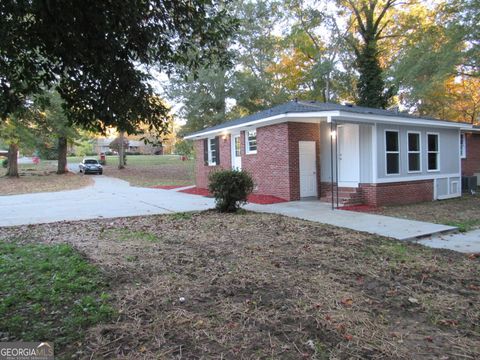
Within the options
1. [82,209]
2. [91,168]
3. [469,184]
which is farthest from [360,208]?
[91,168]

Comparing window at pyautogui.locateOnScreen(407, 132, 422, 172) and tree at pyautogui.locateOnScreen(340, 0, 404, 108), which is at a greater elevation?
tree at pyautogui.locateOnScreen(340, 0, 404, 108)

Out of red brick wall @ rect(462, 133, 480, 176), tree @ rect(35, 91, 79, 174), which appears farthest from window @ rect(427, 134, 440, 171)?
tree @ rect(35, 91, 79, 174)

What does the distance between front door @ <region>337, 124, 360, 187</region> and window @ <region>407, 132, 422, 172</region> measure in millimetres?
2358

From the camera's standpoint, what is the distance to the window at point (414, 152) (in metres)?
13.4

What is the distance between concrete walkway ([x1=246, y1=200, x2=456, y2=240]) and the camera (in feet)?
25.7

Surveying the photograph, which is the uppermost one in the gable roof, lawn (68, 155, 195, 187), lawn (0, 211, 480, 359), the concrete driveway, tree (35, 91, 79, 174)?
tree (35, 91, 79, 174)

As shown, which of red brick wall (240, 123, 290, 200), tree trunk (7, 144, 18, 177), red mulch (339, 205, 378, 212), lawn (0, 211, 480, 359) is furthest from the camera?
tree trunk (7, 144, 18, 177)

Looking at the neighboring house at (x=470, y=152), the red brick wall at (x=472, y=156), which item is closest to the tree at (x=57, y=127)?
the neighboring house at (x=470, y=152)

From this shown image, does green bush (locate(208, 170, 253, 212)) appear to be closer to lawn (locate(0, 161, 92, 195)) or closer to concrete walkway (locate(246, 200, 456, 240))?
concrete walkway (locate(246, 200, 456, 240))

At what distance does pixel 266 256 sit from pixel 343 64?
86.8 ft

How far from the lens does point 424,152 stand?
13852mm

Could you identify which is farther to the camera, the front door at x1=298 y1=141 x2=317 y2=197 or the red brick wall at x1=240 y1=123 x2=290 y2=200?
the front door at x1=298 y1=141 x2=317 y2=197

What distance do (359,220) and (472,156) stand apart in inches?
556

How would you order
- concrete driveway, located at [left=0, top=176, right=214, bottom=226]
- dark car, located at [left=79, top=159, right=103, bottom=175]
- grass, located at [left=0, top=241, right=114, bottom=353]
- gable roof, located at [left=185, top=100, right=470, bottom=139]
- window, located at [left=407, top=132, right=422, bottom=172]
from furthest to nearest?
1. dark car, located at [left=79, top=159, right=103, bottom=175]
2. window, located at [left=407, top=132, right=422, bottom=172]
3. gable roof, located at [left=185, top=100, right=470, bottom=139]
4. concrete driveway, located at [left=0, top=176, right=214, bottom=226]
5. grass, located at [left=0, top=241, right=114, bottom=353]
